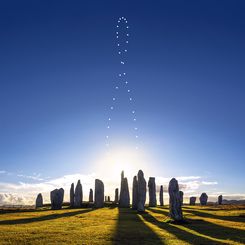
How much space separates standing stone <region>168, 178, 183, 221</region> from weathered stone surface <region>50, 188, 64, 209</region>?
3412 centimetres

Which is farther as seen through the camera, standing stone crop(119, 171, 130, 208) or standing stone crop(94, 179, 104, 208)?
standing stone crop(119, 171, 130, 208)

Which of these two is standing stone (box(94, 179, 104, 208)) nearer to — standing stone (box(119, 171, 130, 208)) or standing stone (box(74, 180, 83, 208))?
standing stone (box(119, 171, 130, 208))

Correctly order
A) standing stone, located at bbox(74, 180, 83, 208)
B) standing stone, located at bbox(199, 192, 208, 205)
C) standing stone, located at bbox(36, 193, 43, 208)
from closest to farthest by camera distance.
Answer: standing stone, located at bbox(74, 180, 83, 208), standing stone, located at bbox(36, 193, 43, 208), standing stone, located at bbox(199, 192, 208, 205)

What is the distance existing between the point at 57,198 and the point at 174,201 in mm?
35372

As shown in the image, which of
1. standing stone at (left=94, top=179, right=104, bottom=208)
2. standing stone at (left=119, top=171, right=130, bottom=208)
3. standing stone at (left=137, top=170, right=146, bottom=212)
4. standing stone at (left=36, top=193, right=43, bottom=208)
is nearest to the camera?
standing stone at (left=137, top=170, right=146, bottom=212)

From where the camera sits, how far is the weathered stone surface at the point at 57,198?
69.8 meters

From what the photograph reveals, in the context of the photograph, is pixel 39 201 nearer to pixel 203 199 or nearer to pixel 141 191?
pixel 141 191

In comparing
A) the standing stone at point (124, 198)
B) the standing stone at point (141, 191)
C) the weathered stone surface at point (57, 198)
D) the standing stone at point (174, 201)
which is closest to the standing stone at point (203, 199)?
the standing stone at point (124, 198)

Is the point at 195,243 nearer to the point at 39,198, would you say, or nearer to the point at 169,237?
the point at 169,237

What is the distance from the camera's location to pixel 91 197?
96375 mm

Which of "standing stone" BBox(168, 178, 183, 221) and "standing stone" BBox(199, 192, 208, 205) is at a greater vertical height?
"standing stone" BBox(199, 192, 208, 205)

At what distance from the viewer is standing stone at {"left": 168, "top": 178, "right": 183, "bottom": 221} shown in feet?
128

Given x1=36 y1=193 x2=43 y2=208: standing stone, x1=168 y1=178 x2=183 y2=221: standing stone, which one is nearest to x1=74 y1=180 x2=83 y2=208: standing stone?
x1=36 y1=193 x2=43 y2=208: standing stone

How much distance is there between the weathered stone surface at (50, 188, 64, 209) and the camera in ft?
229
